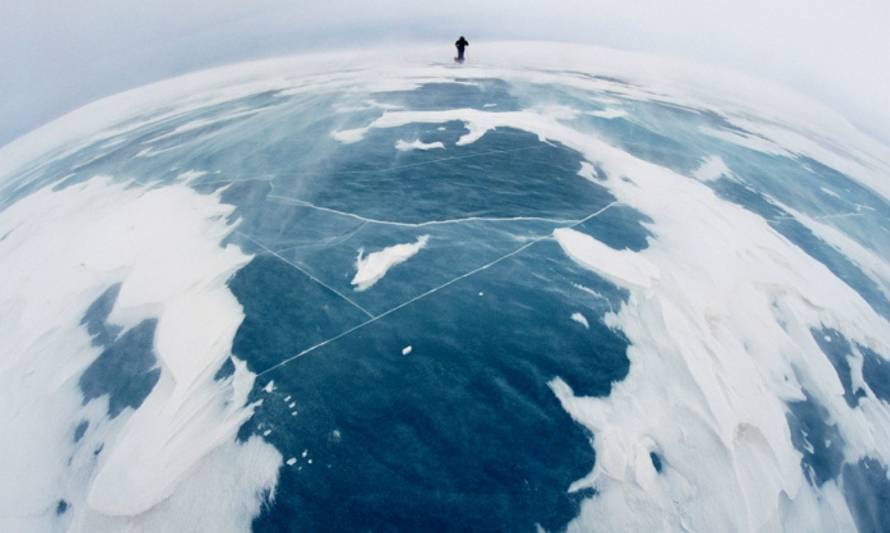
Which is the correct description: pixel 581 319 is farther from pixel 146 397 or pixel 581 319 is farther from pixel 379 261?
pixel 146 397

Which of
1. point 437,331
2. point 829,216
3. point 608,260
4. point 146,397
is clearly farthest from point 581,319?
point 829,216

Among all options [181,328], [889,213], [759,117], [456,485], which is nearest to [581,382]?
[456,485]

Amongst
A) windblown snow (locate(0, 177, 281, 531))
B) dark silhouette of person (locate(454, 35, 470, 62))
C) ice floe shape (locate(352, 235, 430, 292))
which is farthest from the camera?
dark silhouette of person (locate(454, 35, 470, 62))

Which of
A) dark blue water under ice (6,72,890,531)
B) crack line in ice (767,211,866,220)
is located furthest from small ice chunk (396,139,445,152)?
crack line in ice (767,211,866,220)

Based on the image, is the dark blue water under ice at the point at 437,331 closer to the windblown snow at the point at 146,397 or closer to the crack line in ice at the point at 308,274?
the crack line in ice at the point at 308,274

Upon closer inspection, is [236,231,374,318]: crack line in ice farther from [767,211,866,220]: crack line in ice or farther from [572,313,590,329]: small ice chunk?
[767,211,866,220]: crack line in ice
